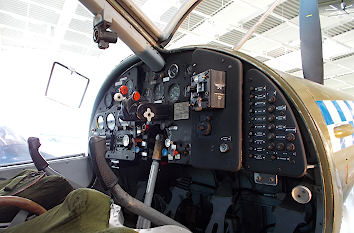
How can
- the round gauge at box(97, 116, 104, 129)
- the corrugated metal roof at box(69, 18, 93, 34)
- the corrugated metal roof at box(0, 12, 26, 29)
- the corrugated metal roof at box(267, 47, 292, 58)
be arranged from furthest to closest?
the corrugated metal roof at box(267, 47, 292, 58) < the corrugated metal roof at box(0, 12, 26, 29) < the corrugated metal roof at box(69, 18, 93, 34) < the round gauge at box(97, 116, 104, 129)

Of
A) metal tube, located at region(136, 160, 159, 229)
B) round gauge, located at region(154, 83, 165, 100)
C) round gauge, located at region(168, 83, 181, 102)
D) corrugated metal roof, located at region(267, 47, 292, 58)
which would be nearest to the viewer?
metal tube, located at region(136, 160, 159, 229)

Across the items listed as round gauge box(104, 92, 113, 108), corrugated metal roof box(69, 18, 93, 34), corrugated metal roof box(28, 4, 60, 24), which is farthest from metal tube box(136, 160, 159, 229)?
corrugated metal roof box(28, 4, 60, 24)

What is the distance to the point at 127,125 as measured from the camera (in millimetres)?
2393

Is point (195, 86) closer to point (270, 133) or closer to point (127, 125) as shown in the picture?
point (270, 133)

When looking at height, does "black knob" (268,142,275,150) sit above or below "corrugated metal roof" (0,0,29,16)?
below

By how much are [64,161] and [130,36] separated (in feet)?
4.70

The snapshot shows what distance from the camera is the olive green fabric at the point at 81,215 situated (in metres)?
0.76

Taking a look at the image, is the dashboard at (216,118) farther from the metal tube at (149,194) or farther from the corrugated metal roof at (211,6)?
the corrugated metal roof at (211,6)

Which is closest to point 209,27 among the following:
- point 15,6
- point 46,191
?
point 15,6

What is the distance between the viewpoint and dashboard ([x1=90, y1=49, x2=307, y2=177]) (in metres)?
1.37

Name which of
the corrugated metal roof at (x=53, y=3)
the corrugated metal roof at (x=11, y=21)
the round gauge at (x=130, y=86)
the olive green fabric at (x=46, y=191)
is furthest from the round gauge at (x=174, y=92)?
the corrugated metal roof at (x=11, y=21)

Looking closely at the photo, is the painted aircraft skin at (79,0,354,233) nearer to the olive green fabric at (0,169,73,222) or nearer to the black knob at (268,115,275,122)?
the black knob at (268,115,275,122)

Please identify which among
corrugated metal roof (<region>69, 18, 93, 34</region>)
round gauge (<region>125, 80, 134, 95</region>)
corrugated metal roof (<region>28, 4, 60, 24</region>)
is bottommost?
round gauge (<region>125, 80, 134, 95</region>)

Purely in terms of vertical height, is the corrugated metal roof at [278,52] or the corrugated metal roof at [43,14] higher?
the corrugated metal roof at [278,52]
